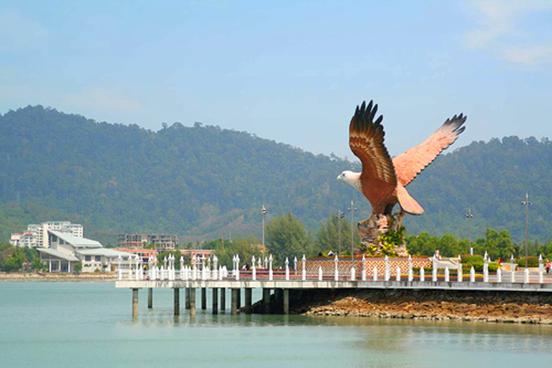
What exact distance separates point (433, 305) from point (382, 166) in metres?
7.51

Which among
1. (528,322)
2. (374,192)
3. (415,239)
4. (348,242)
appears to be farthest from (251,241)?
(528,322)

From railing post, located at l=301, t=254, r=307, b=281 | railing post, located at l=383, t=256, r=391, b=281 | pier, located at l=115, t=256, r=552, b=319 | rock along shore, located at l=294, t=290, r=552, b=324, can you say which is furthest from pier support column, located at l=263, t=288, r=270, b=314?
railing post, located at l=383, t=256, r=391, b=281

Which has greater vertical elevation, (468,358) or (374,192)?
(374,192)

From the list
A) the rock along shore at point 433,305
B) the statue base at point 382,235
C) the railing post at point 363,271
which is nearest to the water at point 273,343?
the rock along shore at point 433,305

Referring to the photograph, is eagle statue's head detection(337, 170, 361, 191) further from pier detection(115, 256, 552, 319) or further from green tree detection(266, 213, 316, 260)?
green tree detection(266, 213, 316, 260)

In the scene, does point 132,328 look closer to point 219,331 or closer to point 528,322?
point 219,331

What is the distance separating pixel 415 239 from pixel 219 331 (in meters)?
48.3

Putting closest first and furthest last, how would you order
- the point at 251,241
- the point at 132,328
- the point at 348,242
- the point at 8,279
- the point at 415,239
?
the point at 132,328 → the point at 415,239 → the point at 348,242 → the point at 251,241 → the point at 8,279

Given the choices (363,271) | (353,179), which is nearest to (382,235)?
(353,179)

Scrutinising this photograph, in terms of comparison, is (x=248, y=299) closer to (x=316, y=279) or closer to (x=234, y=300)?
(x=234, y=300)

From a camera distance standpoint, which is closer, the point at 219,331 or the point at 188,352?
the point at 188,352

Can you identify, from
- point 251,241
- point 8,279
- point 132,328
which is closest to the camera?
point 132,328

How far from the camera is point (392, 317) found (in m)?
54.8

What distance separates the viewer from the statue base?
60.1 m
